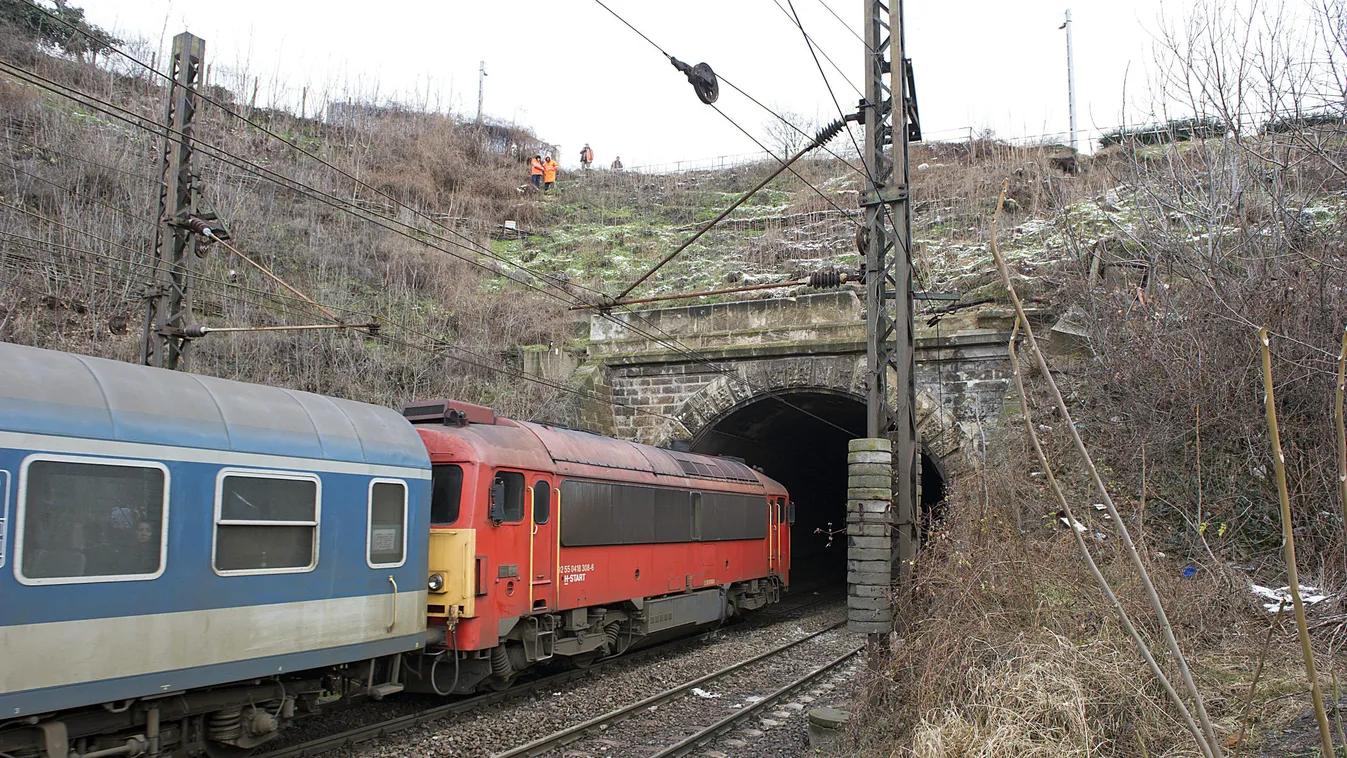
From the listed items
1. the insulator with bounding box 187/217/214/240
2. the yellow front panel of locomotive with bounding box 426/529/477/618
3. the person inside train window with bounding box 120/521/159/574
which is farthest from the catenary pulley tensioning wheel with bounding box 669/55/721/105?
the insulator with bounding box 187/217/214/240

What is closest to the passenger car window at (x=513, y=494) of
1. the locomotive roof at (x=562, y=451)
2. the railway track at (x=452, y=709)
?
the locomotive roof at (x=562, y=451)

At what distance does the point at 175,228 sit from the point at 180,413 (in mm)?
6566

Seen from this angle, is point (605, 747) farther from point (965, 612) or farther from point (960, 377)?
point (960, 377)

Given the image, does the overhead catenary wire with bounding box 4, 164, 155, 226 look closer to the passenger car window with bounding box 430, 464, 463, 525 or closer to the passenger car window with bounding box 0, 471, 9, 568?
the passenger car window with bounding box 430, 464, 463, 525

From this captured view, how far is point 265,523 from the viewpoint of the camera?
7004 millimetres

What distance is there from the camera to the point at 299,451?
738cm

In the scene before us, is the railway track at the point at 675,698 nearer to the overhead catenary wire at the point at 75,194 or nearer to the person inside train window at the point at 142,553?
the person inside train window at the point at 142,553

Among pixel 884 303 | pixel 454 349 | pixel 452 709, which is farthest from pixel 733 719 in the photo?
pixel 454 349

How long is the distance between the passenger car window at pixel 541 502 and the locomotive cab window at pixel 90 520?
4.58 meters

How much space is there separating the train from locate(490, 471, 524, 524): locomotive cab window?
0.02m

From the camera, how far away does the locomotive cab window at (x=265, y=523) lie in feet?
21.9

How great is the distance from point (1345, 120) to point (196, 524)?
10.6 m

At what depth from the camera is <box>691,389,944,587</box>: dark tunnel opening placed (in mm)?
21922

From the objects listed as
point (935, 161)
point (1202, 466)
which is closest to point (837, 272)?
point (1202, 466)
